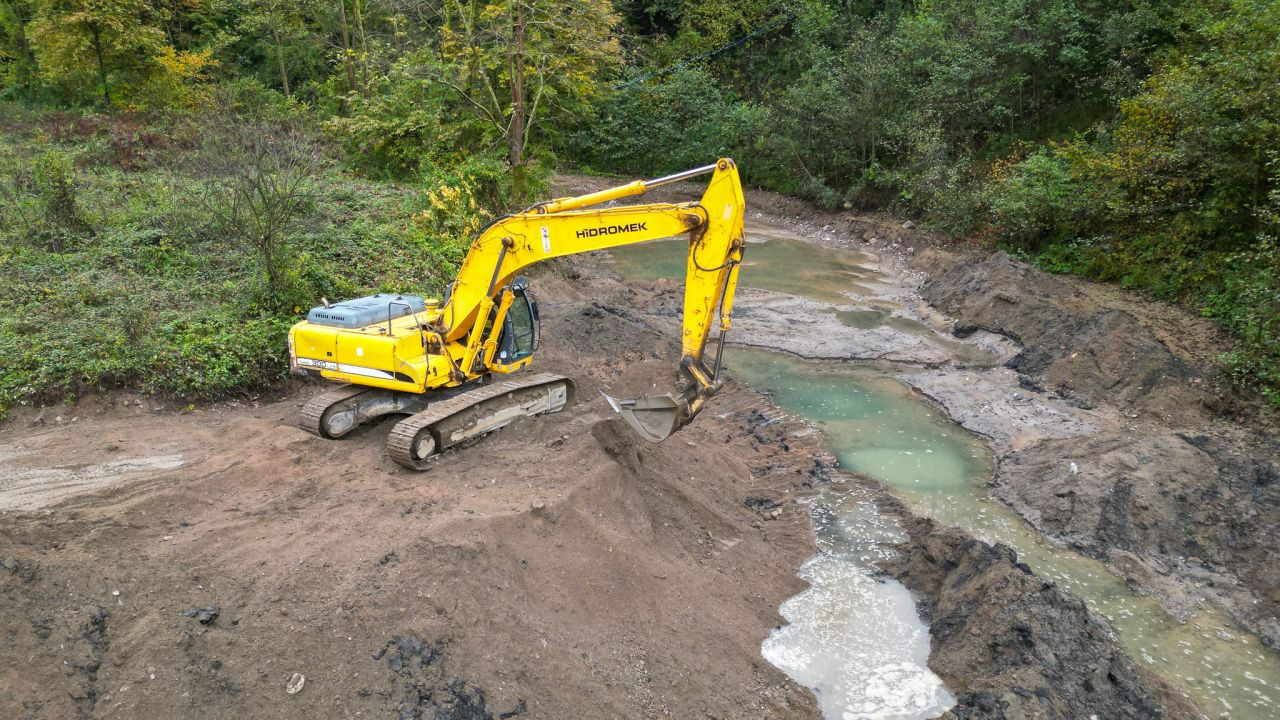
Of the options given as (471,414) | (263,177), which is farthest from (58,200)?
(471,414)

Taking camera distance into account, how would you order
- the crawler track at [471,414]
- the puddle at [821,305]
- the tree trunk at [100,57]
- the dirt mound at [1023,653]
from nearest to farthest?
the dirt mound at [1023,653] < the crawler track at [471,414] < the puddle at [821,305] < the tree trunk at [100,57]

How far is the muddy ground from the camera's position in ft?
16.5

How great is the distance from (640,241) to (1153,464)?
21.1 feet

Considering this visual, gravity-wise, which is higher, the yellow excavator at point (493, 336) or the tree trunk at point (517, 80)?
the tree trunk at point (517, 80)

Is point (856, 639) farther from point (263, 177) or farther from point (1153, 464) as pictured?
point (263, 177)

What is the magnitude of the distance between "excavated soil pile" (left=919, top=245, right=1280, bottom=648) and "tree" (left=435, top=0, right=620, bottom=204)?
455 inches

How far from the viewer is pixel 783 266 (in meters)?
20.0

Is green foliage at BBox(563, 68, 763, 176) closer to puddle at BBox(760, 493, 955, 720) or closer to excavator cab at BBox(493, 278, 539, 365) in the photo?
excavator cab at BBox(493, 278, 539, 365)

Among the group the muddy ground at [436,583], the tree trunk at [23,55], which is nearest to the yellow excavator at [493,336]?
the muddy ground at [436,583]

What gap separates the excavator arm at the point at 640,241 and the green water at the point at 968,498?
142 inches

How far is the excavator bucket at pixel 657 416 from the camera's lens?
23.7 ft

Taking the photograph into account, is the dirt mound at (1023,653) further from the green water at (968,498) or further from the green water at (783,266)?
the green water at (783,266)

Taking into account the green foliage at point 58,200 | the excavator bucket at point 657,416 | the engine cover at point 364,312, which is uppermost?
the green foliage at point 58,200

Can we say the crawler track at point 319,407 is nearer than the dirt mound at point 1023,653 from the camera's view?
No
